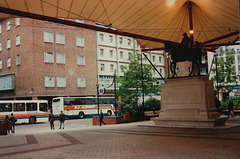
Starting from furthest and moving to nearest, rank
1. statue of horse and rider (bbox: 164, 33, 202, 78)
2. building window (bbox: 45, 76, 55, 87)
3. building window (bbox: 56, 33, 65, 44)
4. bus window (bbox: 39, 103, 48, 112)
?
building window (bbox: 56, 33, 65, 44) → building window (bbox: 45, 76, 55, 87) → bus window (bbox: 39, 103, 48, 112) → statue of horse and rider (bbox: 164, 33, 202, 78)

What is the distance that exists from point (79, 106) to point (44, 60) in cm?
980

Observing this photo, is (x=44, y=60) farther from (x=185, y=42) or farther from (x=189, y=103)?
(x=189, y=103)

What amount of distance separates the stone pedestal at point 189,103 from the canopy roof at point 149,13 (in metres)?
4.77

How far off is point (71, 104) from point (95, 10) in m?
25.2

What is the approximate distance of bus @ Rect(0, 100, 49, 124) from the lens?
109 feet

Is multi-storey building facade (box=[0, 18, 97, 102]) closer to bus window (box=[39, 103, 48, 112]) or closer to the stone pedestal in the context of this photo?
bus window (box=[39, 103, 48, 112])

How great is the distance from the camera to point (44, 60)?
44.7m

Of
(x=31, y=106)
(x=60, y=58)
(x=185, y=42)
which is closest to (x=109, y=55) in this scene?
(x=60, y=58)

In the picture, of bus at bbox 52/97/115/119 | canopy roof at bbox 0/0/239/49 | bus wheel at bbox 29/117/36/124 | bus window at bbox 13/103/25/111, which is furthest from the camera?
bus at bbox 52/97/115/119

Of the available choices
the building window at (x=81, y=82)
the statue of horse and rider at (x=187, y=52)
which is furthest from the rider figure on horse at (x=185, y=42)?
the building window at (x=81, y=82)

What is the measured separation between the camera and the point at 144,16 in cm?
2052

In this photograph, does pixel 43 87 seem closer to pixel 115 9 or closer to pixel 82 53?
pixel 82 53

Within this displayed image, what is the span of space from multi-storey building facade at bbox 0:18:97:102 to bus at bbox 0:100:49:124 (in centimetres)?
724

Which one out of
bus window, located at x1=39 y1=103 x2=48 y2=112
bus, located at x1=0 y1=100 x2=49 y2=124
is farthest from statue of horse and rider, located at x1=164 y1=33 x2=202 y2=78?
bus window, located at x1=39 y1=103 x2=48 y2=112
